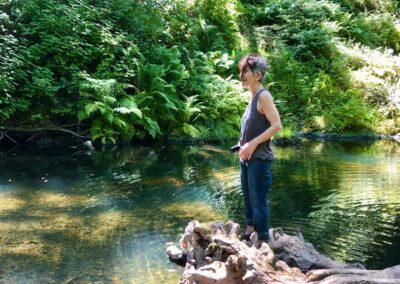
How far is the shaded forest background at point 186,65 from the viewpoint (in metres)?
11.3

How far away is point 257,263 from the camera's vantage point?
3504mm

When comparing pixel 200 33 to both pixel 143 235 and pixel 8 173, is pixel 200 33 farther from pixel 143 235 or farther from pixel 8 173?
pixel 143 235

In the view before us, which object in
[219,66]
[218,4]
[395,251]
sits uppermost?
[218,4]

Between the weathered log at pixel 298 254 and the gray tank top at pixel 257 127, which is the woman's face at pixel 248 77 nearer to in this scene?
the gray tank top at pixel 257 127

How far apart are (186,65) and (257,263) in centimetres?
1118

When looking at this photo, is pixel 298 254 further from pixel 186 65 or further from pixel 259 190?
pixel 186 65

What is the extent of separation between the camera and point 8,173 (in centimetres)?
852

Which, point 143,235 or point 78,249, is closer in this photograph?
point 78,249

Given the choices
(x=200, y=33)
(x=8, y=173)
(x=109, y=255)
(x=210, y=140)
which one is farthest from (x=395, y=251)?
(x=200, y=33)

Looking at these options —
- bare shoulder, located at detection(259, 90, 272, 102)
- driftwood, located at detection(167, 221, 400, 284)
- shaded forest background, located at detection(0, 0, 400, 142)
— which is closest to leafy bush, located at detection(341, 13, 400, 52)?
shaded forest background, located at detection(0, 0, 400, 142)

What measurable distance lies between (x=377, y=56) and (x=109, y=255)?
46.8 ft

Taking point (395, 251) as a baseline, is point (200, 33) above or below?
above

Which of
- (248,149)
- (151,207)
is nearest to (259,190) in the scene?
(248,149)

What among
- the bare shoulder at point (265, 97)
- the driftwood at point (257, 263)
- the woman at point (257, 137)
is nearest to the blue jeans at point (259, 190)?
the woman at point (257, 137)
